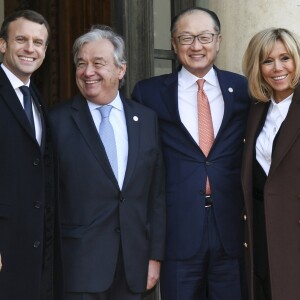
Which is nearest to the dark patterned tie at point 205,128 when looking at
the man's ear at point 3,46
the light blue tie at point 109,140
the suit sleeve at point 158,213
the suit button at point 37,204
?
the suit sleeve at point 158,213

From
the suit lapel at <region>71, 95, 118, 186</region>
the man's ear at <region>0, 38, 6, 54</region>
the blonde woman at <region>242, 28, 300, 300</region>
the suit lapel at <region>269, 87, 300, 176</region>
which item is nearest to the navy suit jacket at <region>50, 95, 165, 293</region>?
the suit lapel at <region>71, 95, 118, 186</region>

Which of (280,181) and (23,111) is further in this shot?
(280,181)

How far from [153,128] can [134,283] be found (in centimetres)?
77

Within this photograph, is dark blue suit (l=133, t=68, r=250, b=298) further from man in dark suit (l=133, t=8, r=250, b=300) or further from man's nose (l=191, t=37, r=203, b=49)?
man's nose (l=191, t=37, r=203, b=49)

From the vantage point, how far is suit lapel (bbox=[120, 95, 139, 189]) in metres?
3.93

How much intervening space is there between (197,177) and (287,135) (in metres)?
0.51

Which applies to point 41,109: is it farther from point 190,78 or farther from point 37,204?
point 190,78

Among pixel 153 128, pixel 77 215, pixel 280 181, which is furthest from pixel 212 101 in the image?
pixel 77 215

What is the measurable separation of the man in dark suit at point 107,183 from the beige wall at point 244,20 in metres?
0.97

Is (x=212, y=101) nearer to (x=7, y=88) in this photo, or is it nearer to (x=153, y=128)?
(x=153, y=128)

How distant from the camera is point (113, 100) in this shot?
4.09 metres

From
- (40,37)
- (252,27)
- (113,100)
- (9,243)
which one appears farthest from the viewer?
(252,27)

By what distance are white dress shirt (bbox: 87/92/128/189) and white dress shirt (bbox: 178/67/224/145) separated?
0.31 m

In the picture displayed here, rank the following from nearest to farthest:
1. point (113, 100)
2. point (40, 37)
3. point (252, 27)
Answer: point (40, 37) → point (113, 100) → point (252, 27)
